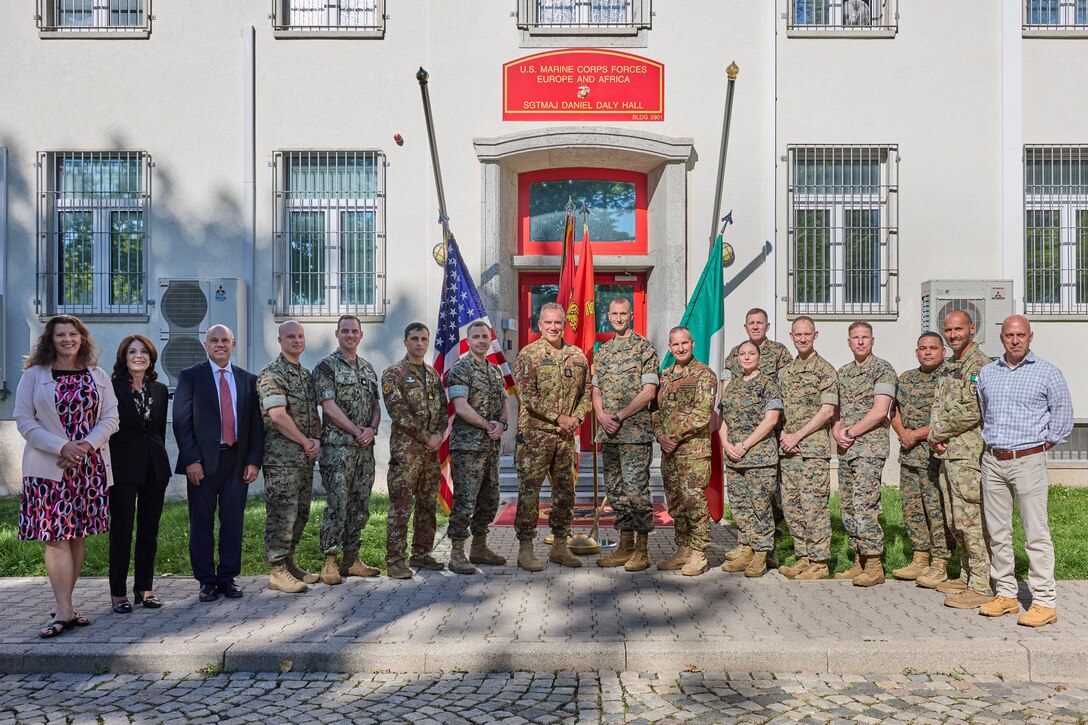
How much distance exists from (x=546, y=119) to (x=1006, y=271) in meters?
5.88

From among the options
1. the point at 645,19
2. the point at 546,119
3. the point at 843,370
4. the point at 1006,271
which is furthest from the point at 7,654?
the point at 1006,271

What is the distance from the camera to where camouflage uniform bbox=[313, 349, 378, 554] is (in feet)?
20.8

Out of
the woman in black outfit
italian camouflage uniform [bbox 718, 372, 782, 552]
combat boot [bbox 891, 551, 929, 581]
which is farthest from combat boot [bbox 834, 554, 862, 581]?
the woman in black outfit

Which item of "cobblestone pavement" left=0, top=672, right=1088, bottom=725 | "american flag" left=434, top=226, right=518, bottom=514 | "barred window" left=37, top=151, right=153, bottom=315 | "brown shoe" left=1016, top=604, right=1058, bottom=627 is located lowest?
"cobblestone pavement" left=0, top=672, right=1088, bottom=725

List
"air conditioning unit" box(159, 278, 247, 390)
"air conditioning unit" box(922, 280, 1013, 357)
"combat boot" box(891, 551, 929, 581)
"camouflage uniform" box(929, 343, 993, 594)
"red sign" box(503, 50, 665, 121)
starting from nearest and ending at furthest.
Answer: "camouflage uniform" box(929, 343, 993, 594)
"combat boot" box(891, 551, 929, 581)
"air conditioning unit" box(922, 280, 1013, 357)
"air conditioning unit" box(159, 278, 247, 390)
"red sign" box(503, 50, 665, 121)

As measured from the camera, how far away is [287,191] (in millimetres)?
11195

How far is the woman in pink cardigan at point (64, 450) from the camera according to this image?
17.3ft

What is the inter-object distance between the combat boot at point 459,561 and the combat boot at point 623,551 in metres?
1.05

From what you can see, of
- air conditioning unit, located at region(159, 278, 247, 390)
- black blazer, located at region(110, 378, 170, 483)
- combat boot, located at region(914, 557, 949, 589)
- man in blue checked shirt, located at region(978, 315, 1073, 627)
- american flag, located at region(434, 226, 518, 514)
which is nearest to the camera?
A: man in blue checked shirt, located at region(978, 315, 1073, 627)

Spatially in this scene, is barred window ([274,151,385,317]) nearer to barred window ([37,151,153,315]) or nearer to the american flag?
barred window ([37,151,153,315])

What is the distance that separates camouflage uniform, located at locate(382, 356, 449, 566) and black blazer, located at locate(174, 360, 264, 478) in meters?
0.98

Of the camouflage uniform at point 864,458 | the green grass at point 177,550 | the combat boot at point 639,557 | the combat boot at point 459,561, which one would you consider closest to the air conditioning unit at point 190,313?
the green grass at point 177,550

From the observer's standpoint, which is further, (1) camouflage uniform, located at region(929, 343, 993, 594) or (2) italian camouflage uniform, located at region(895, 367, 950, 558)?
(2) italian camouflage uniform, located at region(895, 367, 950, 558)

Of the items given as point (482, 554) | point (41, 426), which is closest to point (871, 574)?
point (482, 554)
